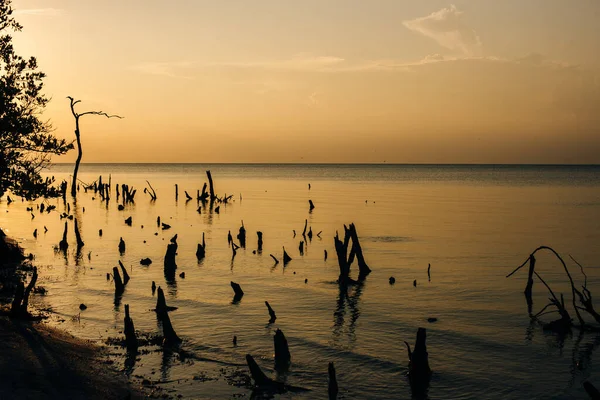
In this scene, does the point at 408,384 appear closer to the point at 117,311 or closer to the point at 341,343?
the point at 341,343

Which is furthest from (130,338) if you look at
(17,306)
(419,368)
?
(419,368)

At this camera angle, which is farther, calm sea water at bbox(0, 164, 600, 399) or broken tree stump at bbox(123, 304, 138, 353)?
broken tree stump at bbox(123, 304, 138, 353)

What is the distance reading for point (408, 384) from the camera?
1404cm

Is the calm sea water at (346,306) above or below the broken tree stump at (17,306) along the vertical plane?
below

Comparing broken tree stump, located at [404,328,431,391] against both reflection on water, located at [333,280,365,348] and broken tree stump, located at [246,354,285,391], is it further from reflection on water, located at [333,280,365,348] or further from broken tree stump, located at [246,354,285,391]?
broken tree stump, located at [246,354,285,391]

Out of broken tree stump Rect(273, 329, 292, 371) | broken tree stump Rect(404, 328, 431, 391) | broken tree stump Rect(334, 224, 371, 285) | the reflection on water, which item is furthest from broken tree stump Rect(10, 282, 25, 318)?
broken tree stump Rect(334, 224, 371, 285)

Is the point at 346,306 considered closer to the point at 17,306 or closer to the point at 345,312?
the point at 345,312

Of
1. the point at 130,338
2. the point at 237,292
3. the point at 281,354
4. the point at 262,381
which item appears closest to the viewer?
the point at 262,381

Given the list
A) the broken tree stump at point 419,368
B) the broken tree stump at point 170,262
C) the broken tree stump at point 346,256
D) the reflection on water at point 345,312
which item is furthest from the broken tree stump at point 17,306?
the broken tree stump at point 346,256

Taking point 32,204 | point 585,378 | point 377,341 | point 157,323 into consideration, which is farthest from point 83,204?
point 585,378

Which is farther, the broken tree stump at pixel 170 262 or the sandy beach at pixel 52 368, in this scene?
the broken tree stump at pixel 170 262

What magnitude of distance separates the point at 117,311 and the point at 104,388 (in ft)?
25.6

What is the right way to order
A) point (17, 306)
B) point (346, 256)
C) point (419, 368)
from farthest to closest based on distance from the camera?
point (346, 256), point (17, 306), point (419, 368)

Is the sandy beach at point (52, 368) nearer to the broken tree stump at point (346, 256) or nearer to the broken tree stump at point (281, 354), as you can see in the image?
the broken tree stump at point (281, 354)
